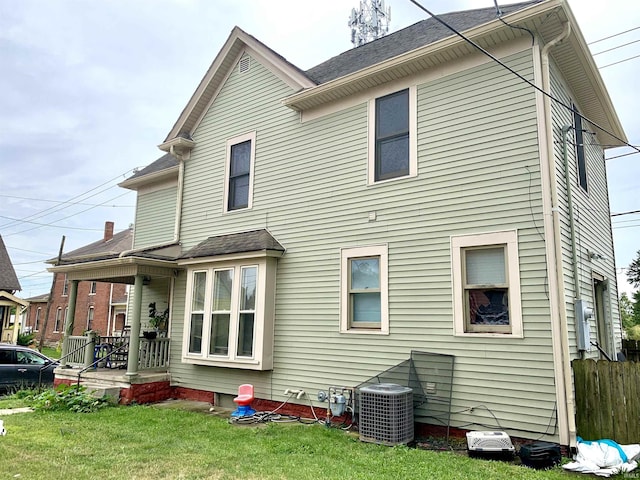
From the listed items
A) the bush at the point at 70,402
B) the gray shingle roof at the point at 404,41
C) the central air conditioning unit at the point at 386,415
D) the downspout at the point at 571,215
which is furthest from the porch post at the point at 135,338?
the downspout at the point at 571,215

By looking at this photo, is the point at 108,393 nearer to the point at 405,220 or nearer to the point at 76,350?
the point at 76,350

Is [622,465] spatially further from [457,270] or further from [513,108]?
[513,108]

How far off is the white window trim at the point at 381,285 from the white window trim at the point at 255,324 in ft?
5.33

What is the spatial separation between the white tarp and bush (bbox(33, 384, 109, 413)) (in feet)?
27.6

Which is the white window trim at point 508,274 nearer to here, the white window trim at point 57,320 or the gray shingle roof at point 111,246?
the gray shingle roof at point 111,246

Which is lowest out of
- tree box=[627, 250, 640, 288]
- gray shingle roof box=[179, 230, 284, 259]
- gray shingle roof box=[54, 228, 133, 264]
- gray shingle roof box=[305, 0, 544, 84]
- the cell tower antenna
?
gray shingle roof box=[179, 230, 284, 259]

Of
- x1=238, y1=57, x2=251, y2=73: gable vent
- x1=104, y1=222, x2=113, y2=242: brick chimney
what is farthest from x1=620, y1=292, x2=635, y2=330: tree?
x1=104, y1=222, x2=113, y2=242: brick chimney

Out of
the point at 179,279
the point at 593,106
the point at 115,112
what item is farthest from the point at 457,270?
the point at 115,112

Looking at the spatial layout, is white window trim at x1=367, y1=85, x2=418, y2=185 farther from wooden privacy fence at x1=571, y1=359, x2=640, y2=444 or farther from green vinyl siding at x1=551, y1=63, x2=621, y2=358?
wooden privacy fence at x1=571, y1=359, x2=640, y2=444

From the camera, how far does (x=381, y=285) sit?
7.46 m

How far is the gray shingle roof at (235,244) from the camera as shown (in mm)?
8828

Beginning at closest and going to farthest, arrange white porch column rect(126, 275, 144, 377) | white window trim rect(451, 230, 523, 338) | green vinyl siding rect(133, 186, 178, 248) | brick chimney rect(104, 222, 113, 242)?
1. white window trim rect(451, 230, 523, 338)
2. white porch column rect(126, 275, 144, 377)
3. green vinyl siding rect(133, 186, 178, 248)
4. brick chimney rect(104, 222, 113, 242)

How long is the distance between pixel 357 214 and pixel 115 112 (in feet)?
68.3

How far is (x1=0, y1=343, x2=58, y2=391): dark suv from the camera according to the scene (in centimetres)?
1186
